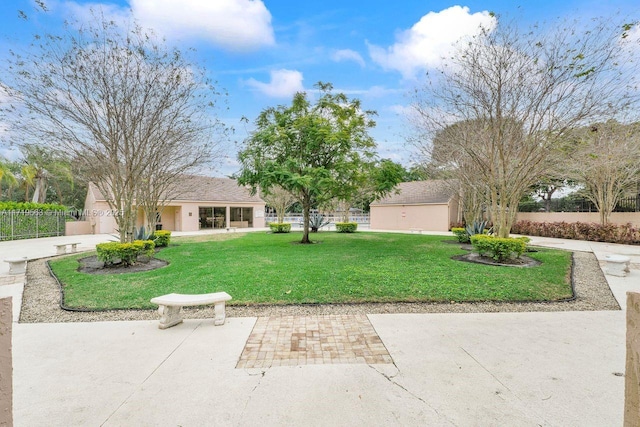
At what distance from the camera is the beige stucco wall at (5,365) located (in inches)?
56.9

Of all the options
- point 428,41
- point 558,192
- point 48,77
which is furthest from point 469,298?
point 558,192

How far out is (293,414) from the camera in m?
2.46

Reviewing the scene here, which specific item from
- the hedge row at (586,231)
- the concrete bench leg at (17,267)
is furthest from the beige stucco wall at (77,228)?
the hedge row at (586,231)

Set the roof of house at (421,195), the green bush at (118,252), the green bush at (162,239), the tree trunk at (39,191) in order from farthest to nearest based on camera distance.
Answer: the roof of house at (421,195)
the tree trunk at (39,191)
the green bush at (162,239)
the green bush at (118,252)

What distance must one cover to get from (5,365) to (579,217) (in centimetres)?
2484

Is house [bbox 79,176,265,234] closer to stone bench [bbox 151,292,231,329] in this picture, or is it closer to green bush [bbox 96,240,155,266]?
green bush [bbox 96,240,155,266]

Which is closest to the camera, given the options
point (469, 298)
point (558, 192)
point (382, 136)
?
point (469, 298)

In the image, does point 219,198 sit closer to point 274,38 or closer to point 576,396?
point 274,38

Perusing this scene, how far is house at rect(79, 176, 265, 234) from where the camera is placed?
70.1 feet

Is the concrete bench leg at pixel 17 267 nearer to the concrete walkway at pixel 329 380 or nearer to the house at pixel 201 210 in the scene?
the concrete walkway at pixel 329 380

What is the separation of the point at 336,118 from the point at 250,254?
22.8 ft

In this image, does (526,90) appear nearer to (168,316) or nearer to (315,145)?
Answer: (315,145)

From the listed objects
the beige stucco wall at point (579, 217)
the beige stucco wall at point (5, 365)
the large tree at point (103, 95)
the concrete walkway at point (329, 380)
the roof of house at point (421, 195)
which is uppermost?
the large tree at point (103, 95)

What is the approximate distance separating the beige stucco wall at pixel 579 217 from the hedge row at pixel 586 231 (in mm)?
1190
